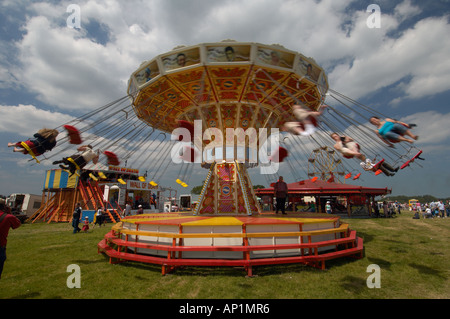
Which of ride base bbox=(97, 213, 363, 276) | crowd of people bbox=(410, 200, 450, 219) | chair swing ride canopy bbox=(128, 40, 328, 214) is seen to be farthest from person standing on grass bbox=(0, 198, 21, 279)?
crowd of people bbox=(410, 200, 450, 219)

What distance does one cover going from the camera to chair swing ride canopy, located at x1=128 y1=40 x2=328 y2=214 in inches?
291

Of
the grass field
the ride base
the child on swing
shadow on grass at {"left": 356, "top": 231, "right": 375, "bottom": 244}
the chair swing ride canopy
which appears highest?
the chair swing ride canopy

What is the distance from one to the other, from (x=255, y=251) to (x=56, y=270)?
16.2 ft

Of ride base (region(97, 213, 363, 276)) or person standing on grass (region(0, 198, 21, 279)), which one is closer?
person standing on grass (region(0, 198, 21, 279))

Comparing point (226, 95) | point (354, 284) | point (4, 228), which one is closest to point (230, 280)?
point (354, 284)

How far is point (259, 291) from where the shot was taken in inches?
158

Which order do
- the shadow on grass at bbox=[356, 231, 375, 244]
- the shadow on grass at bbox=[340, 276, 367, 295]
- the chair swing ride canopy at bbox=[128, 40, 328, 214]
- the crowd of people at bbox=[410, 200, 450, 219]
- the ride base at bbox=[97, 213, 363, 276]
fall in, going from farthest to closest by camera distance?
the crowd of people at bbox=[410, 200, 450, 219] → the shadow on grass at bbox=[356, 231, 375, 244] → the chair swing ride canopy at bbox=[128, 40, 328, 214] → the ride base at bbox=[97, 213, 363, 276] → the shadow on grass at bbox=[340, 276, 367, 295]

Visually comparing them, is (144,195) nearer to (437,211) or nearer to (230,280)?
(230,280)

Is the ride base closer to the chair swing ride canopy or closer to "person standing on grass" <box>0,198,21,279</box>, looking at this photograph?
"person standing on grass" <box>0,198,21,279</box>

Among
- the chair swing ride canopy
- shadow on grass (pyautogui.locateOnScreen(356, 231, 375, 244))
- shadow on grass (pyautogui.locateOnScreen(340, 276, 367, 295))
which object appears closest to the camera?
shadow on grass (pyautogui.locateOnScreen(340, 276, 367, 295))

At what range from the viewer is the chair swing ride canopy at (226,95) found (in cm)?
738
